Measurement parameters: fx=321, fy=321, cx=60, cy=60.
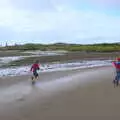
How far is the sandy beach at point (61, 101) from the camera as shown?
11.1m

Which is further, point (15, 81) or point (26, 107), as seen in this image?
point (15, 81)

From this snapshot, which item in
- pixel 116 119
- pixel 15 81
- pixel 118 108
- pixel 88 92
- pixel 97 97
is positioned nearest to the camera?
pixel 116 119

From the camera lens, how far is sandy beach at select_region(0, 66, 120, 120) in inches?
435

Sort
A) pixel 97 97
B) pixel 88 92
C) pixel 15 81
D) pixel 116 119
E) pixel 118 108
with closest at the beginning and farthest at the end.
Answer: pixel 116 119 < pixel 118 108 < pixel 97 97 < pixel 88 92 < pixel 15 81

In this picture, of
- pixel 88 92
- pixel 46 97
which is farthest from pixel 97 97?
pixel 46 97

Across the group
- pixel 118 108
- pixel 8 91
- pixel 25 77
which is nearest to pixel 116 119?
pixel 118 108

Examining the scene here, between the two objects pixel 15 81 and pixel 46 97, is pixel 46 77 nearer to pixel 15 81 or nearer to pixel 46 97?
pixel 15 81

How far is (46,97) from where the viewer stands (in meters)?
13.9

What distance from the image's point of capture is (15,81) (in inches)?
747

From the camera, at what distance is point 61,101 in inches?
509

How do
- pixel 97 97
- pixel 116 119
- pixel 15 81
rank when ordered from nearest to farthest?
pixel 116 119 → pixel 97 97 → pixel 15 81

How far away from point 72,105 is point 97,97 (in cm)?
167

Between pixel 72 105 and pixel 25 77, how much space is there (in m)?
8.84

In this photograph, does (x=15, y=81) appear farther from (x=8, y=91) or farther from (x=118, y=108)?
(x=118, y=108)
